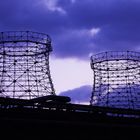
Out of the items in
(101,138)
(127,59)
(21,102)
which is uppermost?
(127,59)

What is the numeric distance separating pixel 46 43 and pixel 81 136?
21.9 metres

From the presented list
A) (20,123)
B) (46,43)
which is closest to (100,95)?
(46,43)

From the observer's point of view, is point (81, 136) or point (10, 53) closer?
point (81, 136)

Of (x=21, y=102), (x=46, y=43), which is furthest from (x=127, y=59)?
(x=21, y=102)

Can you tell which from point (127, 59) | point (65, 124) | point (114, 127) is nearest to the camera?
point (65, 124)

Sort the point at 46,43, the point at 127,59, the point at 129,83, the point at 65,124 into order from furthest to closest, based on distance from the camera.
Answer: the point at 129,83, the point at 127,59, the point at 46,43, the point at 65,124

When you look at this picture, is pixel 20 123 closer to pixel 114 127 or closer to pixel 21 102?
pixel 21 102

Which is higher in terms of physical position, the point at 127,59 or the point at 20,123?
the point at 127,59

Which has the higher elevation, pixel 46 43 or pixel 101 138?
pixel 46 43

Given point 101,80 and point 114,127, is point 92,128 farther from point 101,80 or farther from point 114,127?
point 101,80

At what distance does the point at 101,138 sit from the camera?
85.0ft

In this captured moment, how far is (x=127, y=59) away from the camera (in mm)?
53531

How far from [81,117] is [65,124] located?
2.40 metres

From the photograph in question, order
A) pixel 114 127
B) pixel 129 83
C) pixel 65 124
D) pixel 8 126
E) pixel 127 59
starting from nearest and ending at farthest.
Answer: pixel 8 126, pixel 65 124, pixel 114 127, pixel 127 59, pixel 129 83
